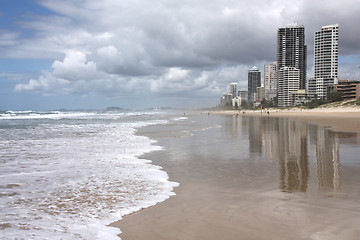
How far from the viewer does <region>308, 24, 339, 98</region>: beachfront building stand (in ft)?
529

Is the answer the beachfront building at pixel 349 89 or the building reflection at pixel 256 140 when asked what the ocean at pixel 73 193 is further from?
the beachfront building at pixel 349 89

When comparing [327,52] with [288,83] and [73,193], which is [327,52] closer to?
[288,83]

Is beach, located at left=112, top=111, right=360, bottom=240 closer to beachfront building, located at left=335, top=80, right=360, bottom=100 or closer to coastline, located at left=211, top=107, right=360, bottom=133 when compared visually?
coastline, located at left=211, top=107, right=360, bottom=133

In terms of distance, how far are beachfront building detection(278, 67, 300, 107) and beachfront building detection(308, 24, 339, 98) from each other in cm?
1438

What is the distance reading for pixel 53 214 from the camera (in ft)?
17.7

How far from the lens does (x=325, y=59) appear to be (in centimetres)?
16662

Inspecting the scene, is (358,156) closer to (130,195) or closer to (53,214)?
(130,195)

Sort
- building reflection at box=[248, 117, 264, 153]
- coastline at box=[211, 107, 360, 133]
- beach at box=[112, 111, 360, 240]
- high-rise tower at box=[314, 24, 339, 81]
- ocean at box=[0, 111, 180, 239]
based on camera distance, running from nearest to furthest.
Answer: beach at box=[112, 111, 360, 240]
ocean at box=[0, 111, 180, 239]
building reflection at box=[248, 117, 264, 153]
coastline at box=[211, 107, 360, 133]
high-rise tower at box=[314, 24, 339, 81]

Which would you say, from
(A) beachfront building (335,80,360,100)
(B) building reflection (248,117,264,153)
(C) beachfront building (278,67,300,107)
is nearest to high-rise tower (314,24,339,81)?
(C) beachfront building (278,67,300,107)

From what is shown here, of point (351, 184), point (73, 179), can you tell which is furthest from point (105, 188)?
point (351, 184)

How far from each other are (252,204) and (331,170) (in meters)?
4.35

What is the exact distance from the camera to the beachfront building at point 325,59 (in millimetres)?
161125

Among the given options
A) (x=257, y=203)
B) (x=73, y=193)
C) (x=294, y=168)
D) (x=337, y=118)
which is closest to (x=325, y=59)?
(x=337, y=118)

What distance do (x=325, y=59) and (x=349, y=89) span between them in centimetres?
4412
